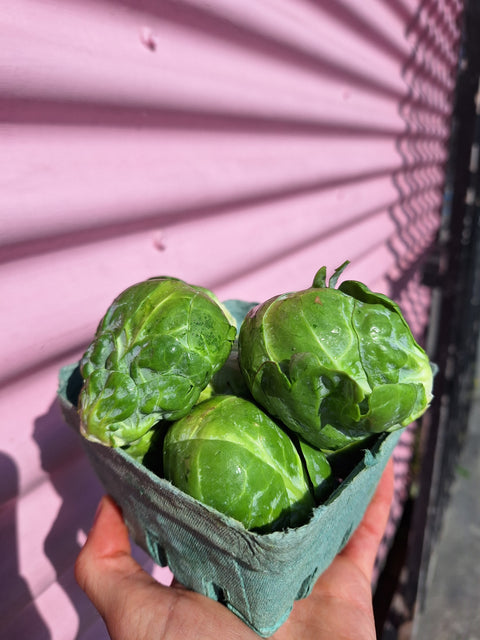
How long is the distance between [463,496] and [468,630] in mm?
1510

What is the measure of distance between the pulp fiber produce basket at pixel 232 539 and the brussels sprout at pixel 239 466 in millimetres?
84

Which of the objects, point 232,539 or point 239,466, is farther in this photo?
point 239,466

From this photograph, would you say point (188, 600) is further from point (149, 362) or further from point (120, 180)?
point (120, 180)

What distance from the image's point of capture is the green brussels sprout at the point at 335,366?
1.06m

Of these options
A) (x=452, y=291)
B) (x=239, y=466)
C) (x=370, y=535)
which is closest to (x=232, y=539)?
(x=239, y=466)

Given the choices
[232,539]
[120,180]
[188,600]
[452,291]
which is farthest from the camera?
[452,291]

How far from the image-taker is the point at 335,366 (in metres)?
1.09

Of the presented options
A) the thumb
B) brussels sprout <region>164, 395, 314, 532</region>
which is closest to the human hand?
the thumb

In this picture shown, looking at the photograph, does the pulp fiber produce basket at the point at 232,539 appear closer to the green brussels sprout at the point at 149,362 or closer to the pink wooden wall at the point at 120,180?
the green brussels sprout at the point at 149,362

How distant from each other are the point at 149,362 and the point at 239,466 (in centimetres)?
33

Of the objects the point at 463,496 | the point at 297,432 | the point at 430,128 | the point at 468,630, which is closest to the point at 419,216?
the point at 430,128

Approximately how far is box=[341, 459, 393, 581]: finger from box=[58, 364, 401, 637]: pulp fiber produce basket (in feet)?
1.31

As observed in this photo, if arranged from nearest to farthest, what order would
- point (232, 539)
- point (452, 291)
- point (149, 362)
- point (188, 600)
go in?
point (232, 539) → point (149, 362) → point (188, 600) → point (452, 291)

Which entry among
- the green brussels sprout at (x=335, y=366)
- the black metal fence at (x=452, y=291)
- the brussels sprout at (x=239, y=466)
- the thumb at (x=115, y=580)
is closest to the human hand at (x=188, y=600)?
the thumb at (x=115, y=580)
